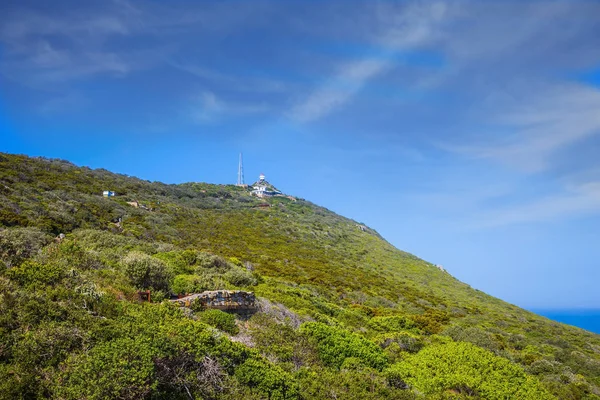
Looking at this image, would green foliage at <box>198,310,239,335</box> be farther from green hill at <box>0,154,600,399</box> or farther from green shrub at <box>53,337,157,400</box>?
green shrub at <box>53,337,157,400</box>

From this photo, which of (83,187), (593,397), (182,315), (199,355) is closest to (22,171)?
(83,187)

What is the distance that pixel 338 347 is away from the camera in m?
11.9

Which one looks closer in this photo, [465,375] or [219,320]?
[219,320]

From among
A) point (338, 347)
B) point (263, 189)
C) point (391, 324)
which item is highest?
point (263, 189)

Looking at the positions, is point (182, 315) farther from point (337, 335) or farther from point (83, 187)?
point (83, 187)

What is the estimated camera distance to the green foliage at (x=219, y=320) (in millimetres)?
11492

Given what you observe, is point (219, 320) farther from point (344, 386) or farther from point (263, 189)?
point (263, 189)

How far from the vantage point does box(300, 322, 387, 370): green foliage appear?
11523mm

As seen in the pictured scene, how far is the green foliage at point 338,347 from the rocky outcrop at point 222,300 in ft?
7.94

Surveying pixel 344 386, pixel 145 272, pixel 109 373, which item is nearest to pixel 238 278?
pixel 145 272

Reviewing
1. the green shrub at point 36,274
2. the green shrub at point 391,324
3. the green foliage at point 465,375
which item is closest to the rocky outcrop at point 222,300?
the green shrub at point 36,274

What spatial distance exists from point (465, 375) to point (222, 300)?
8.62 m

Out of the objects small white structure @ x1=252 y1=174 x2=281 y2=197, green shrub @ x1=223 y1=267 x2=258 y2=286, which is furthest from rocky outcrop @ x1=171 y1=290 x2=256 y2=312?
small white structure @ x1=252 y1=174 x2=281 y2=197

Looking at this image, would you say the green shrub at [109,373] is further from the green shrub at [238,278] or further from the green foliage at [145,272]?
the green shrub at [238,278]
